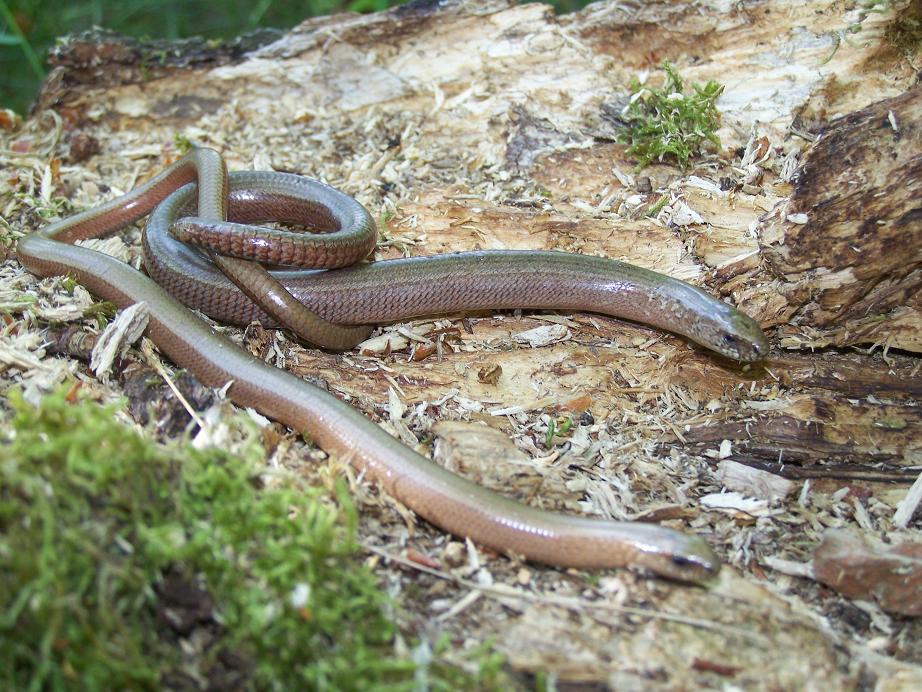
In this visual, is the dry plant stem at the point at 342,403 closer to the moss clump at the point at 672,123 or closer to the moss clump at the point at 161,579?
the moss clump at the point at 161,579

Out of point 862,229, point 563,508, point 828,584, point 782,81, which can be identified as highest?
point 782,81

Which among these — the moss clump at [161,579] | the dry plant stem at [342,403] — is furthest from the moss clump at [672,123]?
the moss clump at [161,579]

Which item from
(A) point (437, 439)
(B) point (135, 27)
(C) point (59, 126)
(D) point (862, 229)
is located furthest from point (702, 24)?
(B) point (135, 27)

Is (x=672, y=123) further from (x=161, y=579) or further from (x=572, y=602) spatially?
(x=161, y=579)

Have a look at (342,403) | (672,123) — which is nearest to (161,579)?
(342,403)

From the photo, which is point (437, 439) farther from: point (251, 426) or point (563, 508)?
→ point (251, 426)
